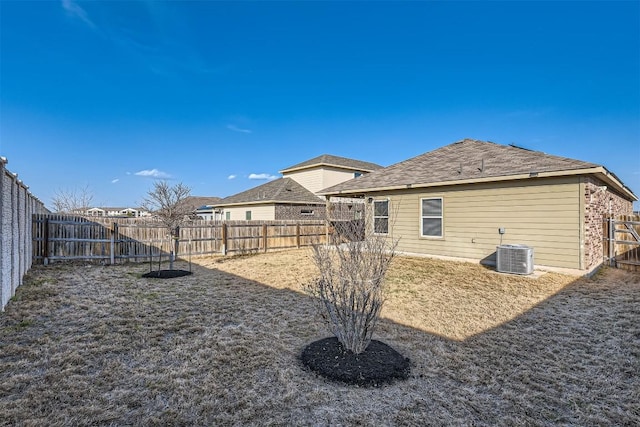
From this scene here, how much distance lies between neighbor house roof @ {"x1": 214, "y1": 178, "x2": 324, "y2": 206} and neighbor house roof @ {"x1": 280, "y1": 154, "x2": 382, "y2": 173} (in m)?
1.38

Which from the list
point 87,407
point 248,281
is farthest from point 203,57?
point 87,407

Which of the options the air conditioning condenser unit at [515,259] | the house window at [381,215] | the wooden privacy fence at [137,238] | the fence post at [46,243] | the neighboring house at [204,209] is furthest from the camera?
the neighboring house at [204,209]

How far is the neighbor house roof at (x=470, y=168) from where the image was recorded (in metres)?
7.88

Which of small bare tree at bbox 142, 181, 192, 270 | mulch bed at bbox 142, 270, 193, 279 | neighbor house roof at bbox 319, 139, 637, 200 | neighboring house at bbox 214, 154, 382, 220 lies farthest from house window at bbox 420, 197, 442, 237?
neighboring house at bbox 214, 154, 382, 220

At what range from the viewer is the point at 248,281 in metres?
7.57

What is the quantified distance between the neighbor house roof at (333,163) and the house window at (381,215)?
1073 centimetres

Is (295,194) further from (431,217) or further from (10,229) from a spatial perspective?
(10,229)

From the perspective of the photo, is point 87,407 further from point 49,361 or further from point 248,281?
point 248,281

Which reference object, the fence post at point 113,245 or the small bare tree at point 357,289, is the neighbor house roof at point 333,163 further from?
the small bare tree at point 357,289

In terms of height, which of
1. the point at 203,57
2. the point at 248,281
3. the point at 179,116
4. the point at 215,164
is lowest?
the point at 248,281

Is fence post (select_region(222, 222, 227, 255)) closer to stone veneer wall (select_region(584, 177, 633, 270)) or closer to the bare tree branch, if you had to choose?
the bare tree branch

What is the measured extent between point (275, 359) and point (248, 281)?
4.40m

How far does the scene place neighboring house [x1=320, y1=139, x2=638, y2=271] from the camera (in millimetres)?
7641

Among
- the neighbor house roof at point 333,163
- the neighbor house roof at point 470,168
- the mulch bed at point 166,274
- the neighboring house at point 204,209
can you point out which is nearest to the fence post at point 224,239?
the neighboring house at point 204,209
